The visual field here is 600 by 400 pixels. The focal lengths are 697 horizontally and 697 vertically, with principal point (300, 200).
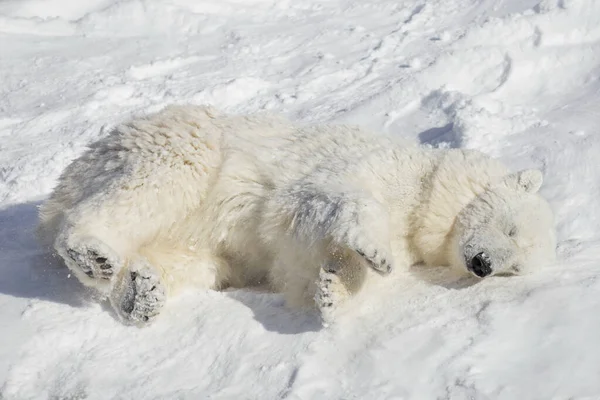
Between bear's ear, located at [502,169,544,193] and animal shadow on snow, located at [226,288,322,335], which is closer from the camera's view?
animal shadow on snow, located at [226,288,322,335]

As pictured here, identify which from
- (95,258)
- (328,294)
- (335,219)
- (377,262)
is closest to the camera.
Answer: (377,262)

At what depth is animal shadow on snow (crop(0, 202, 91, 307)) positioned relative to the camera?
4.48 m

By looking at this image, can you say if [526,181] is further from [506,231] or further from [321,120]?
[321,120]

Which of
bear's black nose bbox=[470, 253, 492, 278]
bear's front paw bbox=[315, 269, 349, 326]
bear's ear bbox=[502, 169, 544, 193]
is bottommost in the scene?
bear's front paw bbox=[315, 269, 349, 326]

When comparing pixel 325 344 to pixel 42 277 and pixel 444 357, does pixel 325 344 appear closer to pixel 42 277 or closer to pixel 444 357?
pixel 444 357

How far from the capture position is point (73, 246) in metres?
4.10

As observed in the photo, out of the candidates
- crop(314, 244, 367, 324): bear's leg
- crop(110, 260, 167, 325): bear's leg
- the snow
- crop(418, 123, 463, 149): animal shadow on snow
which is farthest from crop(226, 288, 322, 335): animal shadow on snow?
crop(418, 123, 463, 149): animal shadow on snow

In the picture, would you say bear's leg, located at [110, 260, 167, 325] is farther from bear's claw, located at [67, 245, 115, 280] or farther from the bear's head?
the bear's head

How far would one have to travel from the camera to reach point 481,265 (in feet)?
13.7

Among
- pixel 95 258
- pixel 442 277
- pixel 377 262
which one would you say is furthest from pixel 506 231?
pixel 95 258

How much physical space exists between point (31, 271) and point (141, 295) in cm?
122

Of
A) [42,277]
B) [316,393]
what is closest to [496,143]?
[316,393]

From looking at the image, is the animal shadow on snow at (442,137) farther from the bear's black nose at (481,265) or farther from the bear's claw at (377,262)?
the bear's claw at (377,262)

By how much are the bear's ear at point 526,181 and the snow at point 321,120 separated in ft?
1.54
